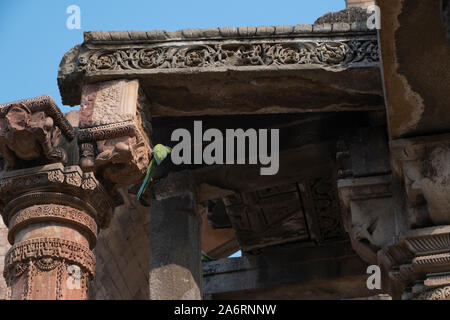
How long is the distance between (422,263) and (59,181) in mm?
2623

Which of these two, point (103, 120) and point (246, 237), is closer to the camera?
point (103, 120)

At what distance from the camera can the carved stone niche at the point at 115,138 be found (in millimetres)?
6848

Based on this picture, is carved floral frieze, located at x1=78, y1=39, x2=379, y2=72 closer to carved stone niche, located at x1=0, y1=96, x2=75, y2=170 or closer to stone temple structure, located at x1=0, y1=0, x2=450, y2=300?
stone temple structure, located at x1=0, y1=0, x2=450, y2=300

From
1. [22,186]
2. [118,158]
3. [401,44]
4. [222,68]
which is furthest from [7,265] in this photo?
[401,44]

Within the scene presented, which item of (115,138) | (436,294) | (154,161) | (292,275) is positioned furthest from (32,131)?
(292,275)

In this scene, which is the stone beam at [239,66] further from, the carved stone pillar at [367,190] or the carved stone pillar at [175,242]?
the carved stone pillar at [175,242]

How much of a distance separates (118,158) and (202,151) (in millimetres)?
1797

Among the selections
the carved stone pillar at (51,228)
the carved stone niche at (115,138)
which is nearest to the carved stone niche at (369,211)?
the carved stone niche at (115,138)

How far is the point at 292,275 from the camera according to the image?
1040 centimetres

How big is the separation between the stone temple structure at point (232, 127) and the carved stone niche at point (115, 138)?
0.01 metres

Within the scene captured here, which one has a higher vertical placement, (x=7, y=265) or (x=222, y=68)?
(x=222, y=68)
